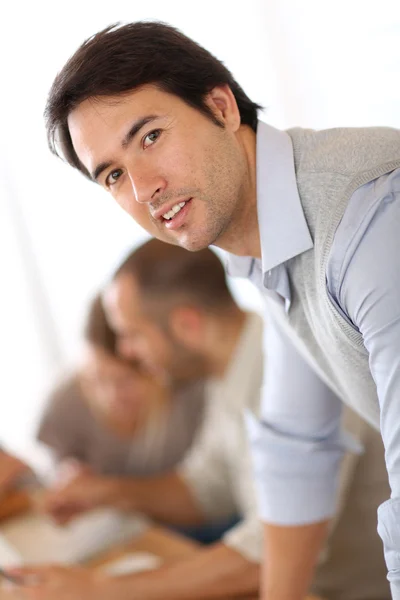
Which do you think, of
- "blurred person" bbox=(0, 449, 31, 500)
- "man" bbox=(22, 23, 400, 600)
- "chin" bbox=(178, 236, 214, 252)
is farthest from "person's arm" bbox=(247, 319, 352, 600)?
"blurred person" bbox=(0, 449, 31, 500)

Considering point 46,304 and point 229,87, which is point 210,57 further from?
point 46,304

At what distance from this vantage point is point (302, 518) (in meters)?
1.27

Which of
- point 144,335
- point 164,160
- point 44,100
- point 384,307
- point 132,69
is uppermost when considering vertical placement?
point 132,69

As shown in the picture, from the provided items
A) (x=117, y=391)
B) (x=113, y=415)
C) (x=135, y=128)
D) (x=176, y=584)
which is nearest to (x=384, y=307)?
(x=135, y=128)

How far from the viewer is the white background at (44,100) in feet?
8.02

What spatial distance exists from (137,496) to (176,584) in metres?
0.67

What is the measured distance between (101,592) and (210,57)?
995 mm

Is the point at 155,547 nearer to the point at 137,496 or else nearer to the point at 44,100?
the point at 137,496

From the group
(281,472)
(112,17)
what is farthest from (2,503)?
(112,17)

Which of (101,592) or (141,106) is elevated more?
(141,106)

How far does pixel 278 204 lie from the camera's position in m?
0.98

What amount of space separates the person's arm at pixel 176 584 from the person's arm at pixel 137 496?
54cm

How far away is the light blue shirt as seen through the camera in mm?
815

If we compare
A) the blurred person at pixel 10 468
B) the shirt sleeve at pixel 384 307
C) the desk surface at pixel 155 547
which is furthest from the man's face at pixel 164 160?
the blurred person at pixel 10 468
